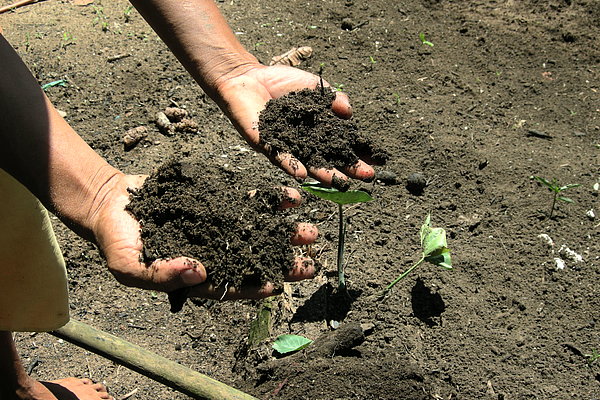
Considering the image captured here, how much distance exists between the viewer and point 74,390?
2.25 m

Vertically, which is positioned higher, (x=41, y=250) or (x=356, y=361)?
(x=41, y=250)

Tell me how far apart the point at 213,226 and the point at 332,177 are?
47 cm

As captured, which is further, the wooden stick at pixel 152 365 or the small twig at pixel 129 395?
the small twig at pixel 129 395

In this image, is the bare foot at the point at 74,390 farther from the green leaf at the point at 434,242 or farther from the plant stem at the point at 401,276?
the green leaf at the point at 434,242

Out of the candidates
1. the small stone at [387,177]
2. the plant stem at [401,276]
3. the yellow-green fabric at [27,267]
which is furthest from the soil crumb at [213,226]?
the small stone at [387,177]

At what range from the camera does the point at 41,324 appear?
1.97 m

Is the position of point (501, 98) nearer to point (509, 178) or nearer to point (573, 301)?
point (509, 178)

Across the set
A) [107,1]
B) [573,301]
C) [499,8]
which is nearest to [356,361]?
[573,301]

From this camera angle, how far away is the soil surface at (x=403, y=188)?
230 centimetres

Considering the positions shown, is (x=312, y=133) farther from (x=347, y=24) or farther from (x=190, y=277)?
(x=347, y=24)

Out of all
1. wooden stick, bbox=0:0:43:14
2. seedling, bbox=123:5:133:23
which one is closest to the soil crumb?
seedling, bbox=123:5:133:23

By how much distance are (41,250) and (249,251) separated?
64 cm

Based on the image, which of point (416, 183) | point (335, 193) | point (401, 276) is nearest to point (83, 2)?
point (416, 183)

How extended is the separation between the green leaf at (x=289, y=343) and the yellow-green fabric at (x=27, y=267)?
74 cm
